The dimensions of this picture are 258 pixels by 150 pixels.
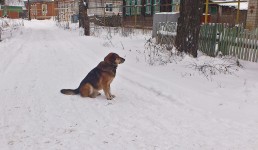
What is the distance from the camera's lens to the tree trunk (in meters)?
8.85

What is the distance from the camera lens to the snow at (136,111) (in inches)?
144

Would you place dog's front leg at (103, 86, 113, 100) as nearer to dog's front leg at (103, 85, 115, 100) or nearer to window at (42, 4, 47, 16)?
dog's front leg at (103, 85, 115, 100)

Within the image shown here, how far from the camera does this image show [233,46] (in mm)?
9430

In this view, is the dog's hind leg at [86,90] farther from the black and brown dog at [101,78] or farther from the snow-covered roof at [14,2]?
the snow-covered roof at [14,2]

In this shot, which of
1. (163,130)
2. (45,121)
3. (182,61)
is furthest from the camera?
(182,61)

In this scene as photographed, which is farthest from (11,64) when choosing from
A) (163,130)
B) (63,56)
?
(163,130)

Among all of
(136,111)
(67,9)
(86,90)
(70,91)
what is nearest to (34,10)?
(67,9)

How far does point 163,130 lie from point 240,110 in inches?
63.1

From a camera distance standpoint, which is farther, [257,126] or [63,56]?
[63,56]

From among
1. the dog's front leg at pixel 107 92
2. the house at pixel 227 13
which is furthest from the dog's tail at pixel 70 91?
the house at pixel 227 13

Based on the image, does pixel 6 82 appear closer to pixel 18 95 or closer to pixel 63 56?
pixel 18 95

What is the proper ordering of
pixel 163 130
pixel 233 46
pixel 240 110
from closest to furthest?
pixel 163 130 < pixel 240 110 < pixel 233 46

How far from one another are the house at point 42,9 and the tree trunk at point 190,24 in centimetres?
6636

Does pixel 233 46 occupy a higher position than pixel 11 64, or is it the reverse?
pixel 233 46
